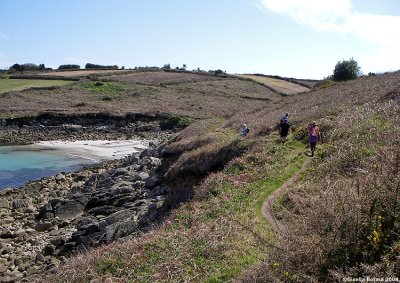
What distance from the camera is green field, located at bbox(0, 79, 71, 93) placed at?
276 ft

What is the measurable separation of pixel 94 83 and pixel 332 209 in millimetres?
88073

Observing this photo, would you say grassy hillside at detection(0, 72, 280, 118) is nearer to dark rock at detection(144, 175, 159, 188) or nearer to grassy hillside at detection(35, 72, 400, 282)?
dark rock at detection(144, 175, 159, 188)

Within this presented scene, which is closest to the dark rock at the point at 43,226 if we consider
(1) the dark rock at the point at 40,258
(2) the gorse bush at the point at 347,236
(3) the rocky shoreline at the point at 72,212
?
(3) the rocky shoreline at the point at 72,212

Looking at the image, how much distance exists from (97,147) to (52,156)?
699cm

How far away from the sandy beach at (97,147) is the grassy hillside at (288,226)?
2869 centimetres

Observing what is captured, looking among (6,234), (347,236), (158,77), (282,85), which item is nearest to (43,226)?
(6,234)

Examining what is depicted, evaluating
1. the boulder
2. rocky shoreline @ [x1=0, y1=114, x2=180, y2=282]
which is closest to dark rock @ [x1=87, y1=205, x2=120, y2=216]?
rocky shoreline @ [x1=0, y1=114, x2=180, y2=282]

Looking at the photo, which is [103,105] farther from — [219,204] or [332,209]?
[332,209]

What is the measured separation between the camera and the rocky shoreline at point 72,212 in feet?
58.5

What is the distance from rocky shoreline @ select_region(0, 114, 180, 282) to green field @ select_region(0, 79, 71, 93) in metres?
54.8

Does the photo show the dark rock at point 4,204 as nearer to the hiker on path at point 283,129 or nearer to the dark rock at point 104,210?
the dark rock at point 104,210

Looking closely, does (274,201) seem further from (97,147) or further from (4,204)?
(97,147)

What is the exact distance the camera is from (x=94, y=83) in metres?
91.2

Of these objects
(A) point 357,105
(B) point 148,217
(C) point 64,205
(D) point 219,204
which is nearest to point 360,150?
(D) point 219,204
